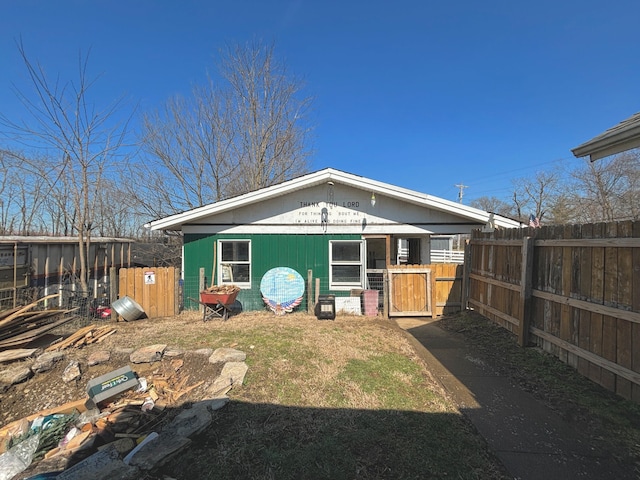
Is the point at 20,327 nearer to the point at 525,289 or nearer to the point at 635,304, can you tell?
the point at 525,289

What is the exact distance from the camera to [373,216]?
9.17 meters

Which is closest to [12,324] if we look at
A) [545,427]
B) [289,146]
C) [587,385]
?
[545,427]

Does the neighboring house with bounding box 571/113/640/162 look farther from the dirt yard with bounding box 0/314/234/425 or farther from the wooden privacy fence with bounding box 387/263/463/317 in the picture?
the dirt yard with bounding box 0/314/234/425

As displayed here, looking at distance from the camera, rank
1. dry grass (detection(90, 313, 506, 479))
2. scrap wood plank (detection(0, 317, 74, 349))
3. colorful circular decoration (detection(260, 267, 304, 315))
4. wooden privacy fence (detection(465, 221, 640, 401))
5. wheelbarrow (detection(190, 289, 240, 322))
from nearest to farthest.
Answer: dry grass (detection(90, 313, 506, 479)) < wooden privacy fence (detection(465, 221, 640, 401)) < scrap wood plank (detection(0, 317, 74, 349)) < wheelbarrow (detection(190, 289, 240, 322)) < colorful circular decoration (detection(260, 267, 304, 315))

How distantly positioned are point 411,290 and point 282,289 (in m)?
3.52

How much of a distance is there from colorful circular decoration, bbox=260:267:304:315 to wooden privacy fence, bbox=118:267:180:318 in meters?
2.40

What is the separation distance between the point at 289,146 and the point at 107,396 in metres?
15.8

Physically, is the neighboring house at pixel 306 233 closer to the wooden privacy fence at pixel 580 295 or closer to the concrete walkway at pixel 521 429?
the wooden privacy fence at pixel 580 295

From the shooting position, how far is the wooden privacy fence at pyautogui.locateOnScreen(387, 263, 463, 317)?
8523mm

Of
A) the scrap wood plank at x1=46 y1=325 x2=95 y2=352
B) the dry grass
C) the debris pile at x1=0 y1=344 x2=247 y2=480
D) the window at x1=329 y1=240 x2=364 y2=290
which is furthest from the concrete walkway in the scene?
the scrap wood plank at x1=46 y1=325 x2=95 y2=352

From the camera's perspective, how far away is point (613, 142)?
12.3 feet

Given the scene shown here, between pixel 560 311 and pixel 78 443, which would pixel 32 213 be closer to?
pixel 78 443

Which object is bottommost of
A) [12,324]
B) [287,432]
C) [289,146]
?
[287,432]

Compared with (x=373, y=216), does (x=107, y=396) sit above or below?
below
